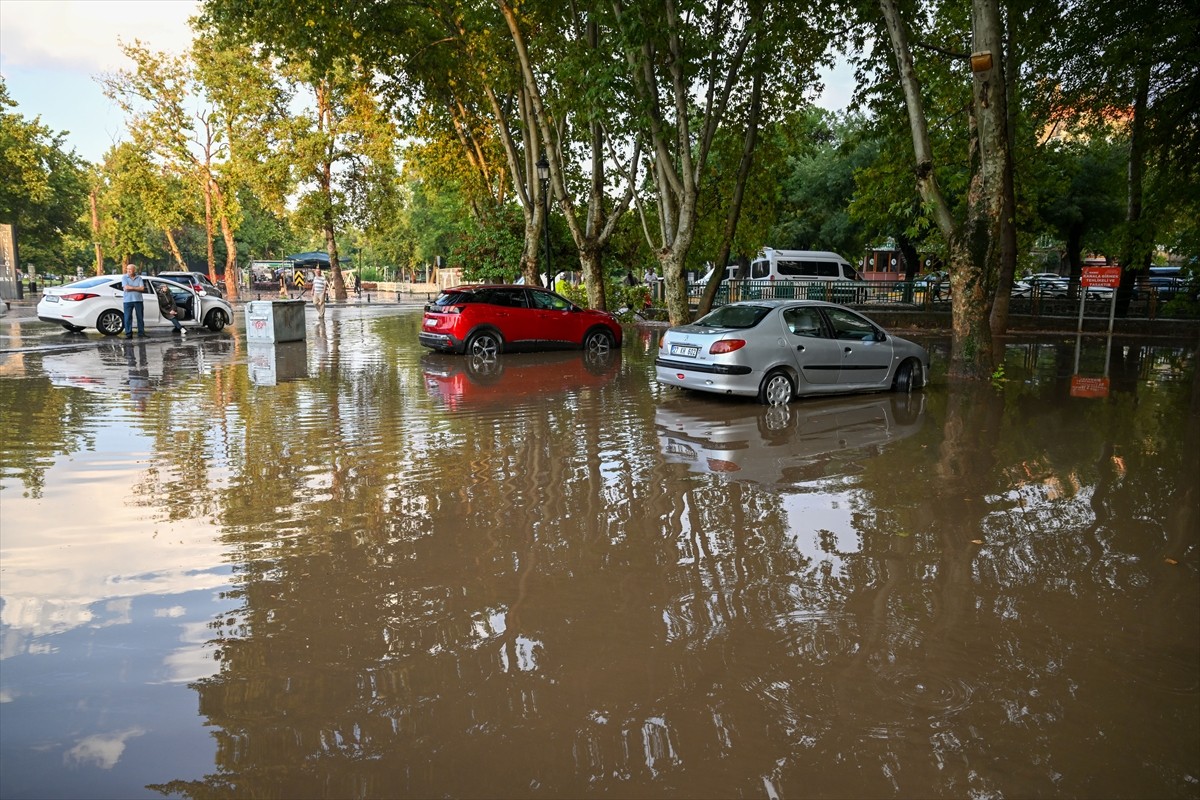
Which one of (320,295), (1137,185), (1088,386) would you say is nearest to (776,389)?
(1088,386)

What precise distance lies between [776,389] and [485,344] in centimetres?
824

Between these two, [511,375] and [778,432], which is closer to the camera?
[778,432]

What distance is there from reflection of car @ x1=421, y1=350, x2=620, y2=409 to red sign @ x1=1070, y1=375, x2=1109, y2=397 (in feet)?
24.8

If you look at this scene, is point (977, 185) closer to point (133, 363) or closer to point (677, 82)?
point (677, 82)

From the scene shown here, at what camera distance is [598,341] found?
1983 centimetres

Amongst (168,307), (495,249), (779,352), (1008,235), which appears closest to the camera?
(779,352)

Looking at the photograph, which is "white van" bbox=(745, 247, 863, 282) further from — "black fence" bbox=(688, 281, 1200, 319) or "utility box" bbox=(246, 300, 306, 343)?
"utility box" bbox=(246, 300, 306, 343)

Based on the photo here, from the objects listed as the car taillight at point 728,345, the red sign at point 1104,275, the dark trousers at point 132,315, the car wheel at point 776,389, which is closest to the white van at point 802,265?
the red sign at point 1104,275

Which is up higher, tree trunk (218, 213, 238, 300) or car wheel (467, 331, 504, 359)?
tree trunk (218, 213, 238, 300)

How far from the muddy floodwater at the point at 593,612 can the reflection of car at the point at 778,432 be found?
80mm

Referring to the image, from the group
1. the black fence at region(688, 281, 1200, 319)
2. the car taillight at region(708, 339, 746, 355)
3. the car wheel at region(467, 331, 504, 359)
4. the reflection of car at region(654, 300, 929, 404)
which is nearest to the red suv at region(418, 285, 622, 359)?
A: the car wheel at region(467, 331, 504, 359)

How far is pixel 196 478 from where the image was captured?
7.31 metres

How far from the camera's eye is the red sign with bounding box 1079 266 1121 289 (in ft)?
71.0

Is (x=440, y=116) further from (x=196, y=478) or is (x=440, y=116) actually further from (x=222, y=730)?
(x=222, y=730)
